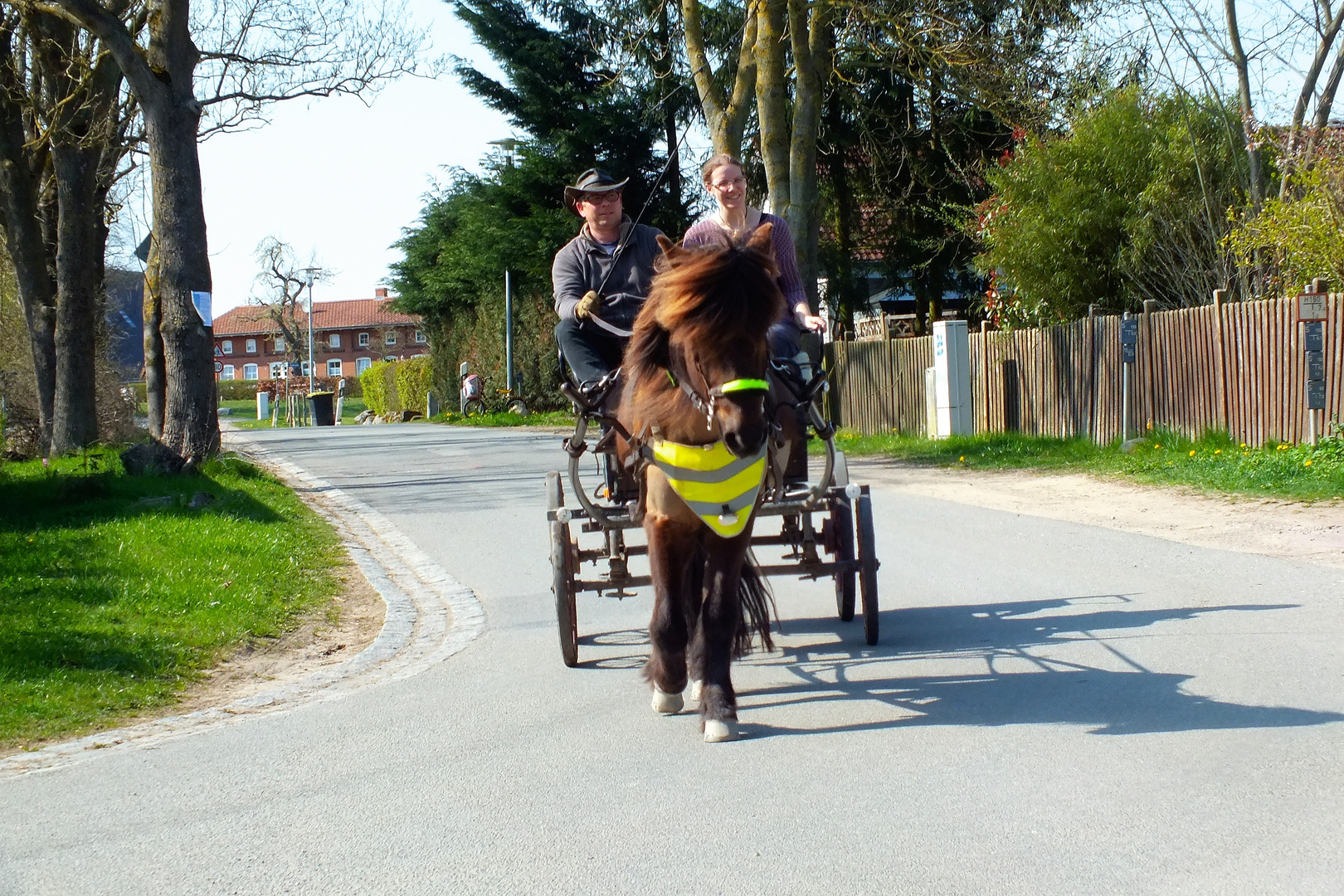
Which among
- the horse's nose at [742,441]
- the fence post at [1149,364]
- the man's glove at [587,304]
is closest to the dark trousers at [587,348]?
the man's glove at [587,304]

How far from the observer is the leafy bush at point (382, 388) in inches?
2018

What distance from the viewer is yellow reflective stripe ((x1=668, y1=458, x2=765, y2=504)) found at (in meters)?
4.87

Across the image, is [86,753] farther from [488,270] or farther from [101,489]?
[488,270]

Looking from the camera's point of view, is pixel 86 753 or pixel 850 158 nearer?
pixel 86 753

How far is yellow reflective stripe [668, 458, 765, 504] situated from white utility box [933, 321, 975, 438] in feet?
44.7

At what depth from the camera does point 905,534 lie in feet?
33.3

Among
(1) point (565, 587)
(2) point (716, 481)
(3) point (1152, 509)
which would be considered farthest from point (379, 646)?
(3) point (1152, 509)

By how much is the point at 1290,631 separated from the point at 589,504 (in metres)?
3.41

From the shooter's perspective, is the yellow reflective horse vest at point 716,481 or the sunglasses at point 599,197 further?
the sunglasses at point 599,197

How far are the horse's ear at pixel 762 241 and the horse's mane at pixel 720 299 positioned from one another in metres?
0.06

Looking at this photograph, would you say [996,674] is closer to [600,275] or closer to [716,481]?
[716,481]

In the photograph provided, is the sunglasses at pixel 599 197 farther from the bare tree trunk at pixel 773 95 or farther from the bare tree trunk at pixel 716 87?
the bare tree trunk at pixel 716 87

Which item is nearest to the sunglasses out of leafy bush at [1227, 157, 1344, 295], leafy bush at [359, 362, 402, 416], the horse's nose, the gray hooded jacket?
the gray hooded jacket

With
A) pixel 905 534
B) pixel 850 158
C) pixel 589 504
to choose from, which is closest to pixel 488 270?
pixel 850 158
